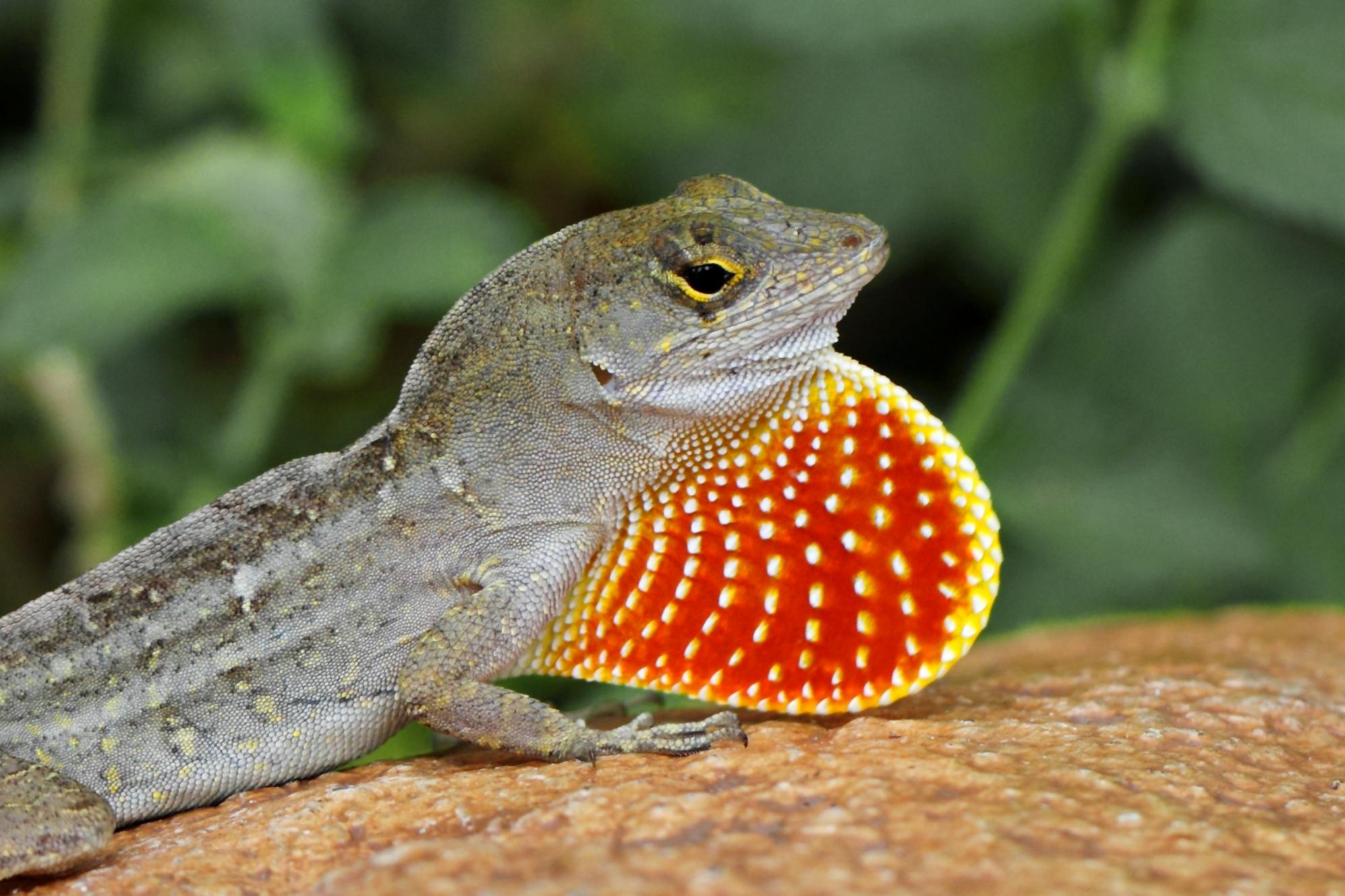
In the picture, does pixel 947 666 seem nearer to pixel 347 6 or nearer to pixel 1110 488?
pixel 1110 488

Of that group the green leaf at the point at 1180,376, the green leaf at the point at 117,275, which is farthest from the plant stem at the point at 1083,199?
the green leaf at the point at 117,275

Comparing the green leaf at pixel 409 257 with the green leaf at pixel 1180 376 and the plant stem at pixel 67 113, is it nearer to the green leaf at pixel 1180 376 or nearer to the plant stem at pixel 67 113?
the plant stem at pixel 67 113

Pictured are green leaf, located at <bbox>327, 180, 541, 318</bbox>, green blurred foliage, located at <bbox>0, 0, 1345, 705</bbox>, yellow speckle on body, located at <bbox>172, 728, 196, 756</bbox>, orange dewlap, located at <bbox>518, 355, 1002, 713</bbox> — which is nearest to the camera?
orange dewlap, located at <bbox>518, 355, 1002, 713</bbox>

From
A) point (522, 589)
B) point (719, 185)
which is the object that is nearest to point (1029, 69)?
point (719, 185)

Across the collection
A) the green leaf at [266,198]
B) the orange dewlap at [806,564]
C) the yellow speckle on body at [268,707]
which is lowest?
the yellow speckle on body at [268,707]

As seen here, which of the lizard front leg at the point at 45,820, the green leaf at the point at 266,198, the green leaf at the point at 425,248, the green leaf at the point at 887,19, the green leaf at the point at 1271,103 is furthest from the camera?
the green leaf at the point at 266,198

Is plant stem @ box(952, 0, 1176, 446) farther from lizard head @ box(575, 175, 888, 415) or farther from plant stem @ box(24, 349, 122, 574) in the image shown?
plant stem @ box(24, 349, 122, 574)

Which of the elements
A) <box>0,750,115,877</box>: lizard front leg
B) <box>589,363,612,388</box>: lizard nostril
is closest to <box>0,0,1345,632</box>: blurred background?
<box>589,363,612,388</box>: lizard nostril
